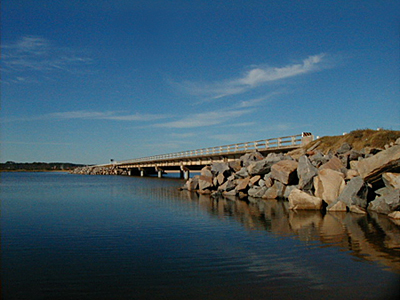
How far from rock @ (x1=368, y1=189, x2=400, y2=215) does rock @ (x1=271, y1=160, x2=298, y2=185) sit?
249 inches

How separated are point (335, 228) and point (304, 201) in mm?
5427

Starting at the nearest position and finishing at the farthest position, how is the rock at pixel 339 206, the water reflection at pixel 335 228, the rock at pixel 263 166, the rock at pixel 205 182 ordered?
the water reflection at pixel 335 228 < the rock at pixel 339 206 < the rock at pixel 263 166 < the rock at pixel 205 182

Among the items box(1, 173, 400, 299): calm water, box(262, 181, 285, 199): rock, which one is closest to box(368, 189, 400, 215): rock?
box(1, 173, 400, 299): calm water

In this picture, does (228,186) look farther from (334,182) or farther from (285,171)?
(334,182)

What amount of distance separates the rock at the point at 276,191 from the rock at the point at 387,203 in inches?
305

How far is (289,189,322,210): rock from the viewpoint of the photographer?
754 inches

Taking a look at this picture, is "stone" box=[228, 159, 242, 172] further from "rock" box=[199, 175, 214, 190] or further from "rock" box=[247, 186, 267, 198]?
"rock" box=[247, 186, 267, 198]

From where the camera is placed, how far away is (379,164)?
17.1 m

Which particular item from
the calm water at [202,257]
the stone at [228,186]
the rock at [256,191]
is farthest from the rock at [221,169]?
the calm water at [202,257]

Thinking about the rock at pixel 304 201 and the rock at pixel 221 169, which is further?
the rock at pixel 221 169

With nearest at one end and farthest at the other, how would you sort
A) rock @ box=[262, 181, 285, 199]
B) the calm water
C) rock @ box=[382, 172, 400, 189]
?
the calm water → rock @ box=[382, 172, 400, 189] → rock @ box=[262, 181, 285, 199]

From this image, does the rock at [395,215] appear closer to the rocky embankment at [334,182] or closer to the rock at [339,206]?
the rocky embankment at [334,182]

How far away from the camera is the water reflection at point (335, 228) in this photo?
34.2 feet

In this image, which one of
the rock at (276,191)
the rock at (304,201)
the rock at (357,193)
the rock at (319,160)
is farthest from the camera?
the rock at (276,191)
